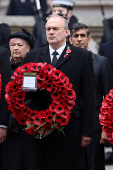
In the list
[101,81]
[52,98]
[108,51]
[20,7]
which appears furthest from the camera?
[20,7]

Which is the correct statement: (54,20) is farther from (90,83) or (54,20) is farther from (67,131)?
(67,131)

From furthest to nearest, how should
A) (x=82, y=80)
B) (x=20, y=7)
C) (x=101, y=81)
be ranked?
(x=20, y=7)
(x=101, y=81)
(x=82, y=80)

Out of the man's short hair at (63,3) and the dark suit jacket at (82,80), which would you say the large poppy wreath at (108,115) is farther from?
the man's short hair at (63,3)

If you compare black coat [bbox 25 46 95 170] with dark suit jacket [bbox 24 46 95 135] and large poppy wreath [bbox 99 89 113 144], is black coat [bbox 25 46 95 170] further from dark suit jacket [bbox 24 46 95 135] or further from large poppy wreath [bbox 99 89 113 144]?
large poppy wreath [bbox 99 89 113 144]

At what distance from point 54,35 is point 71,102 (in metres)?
0.85

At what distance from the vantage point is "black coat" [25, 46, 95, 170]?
229 inches

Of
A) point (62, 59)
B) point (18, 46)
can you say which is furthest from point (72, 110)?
point (18, 46)

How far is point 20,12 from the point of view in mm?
11781

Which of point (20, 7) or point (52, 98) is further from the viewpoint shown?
point (20, 7)

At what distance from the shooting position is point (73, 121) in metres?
5.93

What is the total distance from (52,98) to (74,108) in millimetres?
445

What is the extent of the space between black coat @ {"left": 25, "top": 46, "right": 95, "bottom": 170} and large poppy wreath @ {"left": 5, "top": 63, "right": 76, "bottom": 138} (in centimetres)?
19

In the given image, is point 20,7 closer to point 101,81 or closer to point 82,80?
point 101,81

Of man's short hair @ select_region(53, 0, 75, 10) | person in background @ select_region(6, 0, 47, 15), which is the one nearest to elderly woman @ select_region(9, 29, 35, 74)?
man's short hair @ select_region(53, 0, 75, 10)
